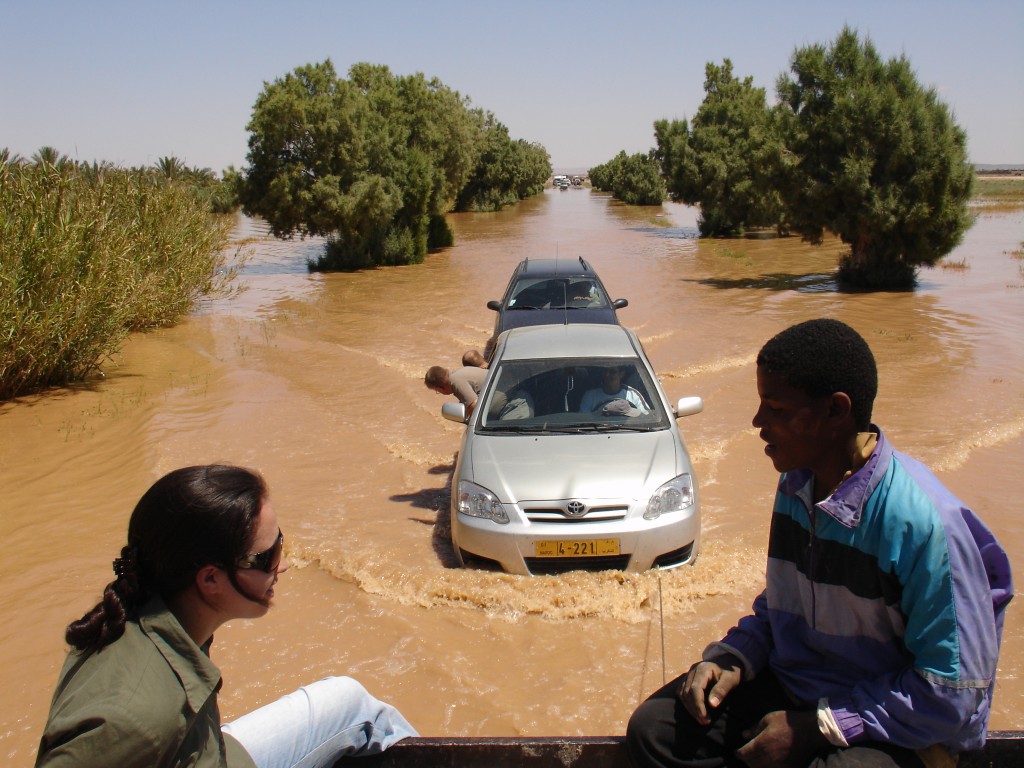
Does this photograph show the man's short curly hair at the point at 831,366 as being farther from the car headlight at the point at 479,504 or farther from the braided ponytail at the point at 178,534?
the car headlight at the point at 479,504

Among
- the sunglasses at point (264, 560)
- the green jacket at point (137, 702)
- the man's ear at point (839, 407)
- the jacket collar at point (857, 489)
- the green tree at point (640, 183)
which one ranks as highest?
the man's ear at point (839, 407)

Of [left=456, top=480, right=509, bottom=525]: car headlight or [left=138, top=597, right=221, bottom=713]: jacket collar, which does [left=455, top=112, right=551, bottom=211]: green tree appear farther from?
[left=138, top=597, right=221, bottom=713]: jacket collar

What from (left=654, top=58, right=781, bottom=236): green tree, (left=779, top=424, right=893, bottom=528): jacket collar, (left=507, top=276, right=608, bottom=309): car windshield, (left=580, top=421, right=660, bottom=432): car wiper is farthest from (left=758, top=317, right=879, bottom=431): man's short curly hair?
(left=654, top=58, right=781, bottom=236): green tree

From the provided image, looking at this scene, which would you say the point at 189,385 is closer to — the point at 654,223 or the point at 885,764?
the point at 885,764

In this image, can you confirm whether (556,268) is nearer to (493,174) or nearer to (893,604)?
(893,604)

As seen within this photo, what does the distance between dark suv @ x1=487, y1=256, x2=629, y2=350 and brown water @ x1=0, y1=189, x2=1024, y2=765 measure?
5.08 feet

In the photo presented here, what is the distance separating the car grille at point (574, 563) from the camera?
5523mm

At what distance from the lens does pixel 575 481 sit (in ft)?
18.4

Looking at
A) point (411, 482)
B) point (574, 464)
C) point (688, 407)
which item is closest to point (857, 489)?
point (574, 464)

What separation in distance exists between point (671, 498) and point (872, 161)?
17992 mm

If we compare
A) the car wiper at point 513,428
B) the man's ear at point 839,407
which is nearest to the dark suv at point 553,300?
the car wiper at point 513,428

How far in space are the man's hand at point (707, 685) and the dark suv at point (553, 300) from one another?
30.3 ft

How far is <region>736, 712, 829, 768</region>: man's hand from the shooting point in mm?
2273

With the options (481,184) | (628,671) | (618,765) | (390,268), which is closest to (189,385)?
(628,671)
